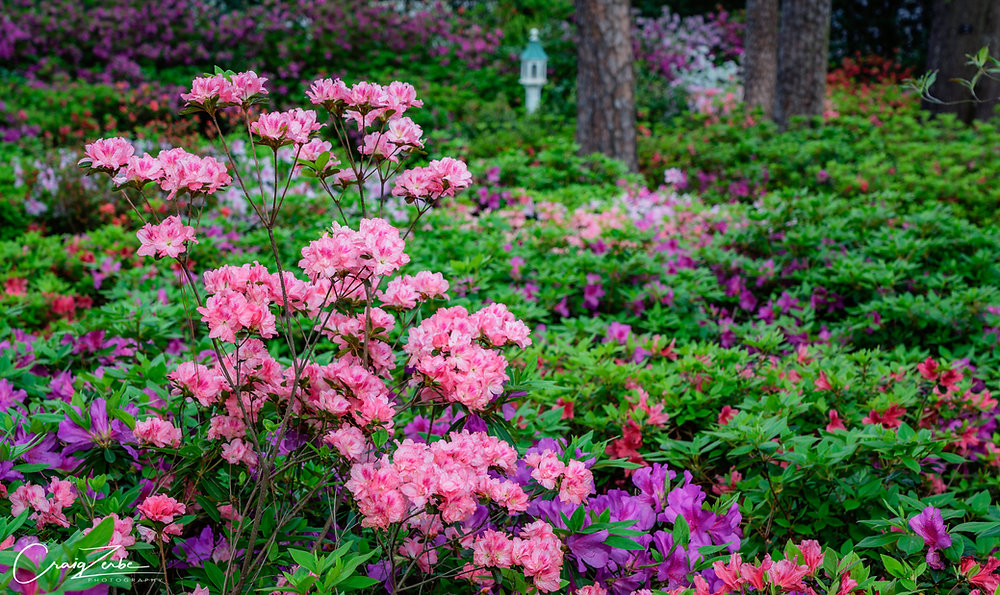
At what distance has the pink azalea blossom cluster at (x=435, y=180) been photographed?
1483mm

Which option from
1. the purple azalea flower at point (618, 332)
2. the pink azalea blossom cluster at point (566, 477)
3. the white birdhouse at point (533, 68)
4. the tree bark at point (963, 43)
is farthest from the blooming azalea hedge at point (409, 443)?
the tree bark at point (963, 43)

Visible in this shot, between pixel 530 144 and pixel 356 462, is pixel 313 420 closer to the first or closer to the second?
pixel 356 462

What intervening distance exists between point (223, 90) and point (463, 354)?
25.1 inches

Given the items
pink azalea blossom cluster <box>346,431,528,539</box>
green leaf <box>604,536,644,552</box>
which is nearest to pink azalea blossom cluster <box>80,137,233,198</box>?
pink azalea blossom cluster <box>346,431,528,539</box>

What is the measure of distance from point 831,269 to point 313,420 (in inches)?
108

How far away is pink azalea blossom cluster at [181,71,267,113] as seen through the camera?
1.34 metres

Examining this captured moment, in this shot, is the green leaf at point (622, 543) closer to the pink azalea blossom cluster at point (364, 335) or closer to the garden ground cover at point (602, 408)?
the garden ground cover at point (602, 408)

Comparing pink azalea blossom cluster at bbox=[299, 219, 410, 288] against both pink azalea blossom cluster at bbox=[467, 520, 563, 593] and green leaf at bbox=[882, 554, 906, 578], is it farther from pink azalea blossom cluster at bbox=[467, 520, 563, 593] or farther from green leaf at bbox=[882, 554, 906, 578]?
green leaf at bbox=[882, 554, 906, 578]

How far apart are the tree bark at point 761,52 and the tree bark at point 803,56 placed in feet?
7.11

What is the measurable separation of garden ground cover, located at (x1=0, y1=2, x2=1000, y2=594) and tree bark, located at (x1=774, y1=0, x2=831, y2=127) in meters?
3.29

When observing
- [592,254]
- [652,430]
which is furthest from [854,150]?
[652,430]

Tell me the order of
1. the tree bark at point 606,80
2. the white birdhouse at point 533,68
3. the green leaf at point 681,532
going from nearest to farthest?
the green leaf at point 681,532
the tree bark at point 606,80
the white birdhouse at point 533,68

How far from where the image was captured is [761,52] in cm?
1023

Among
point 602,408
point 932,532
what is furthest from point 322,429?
point 932,532
